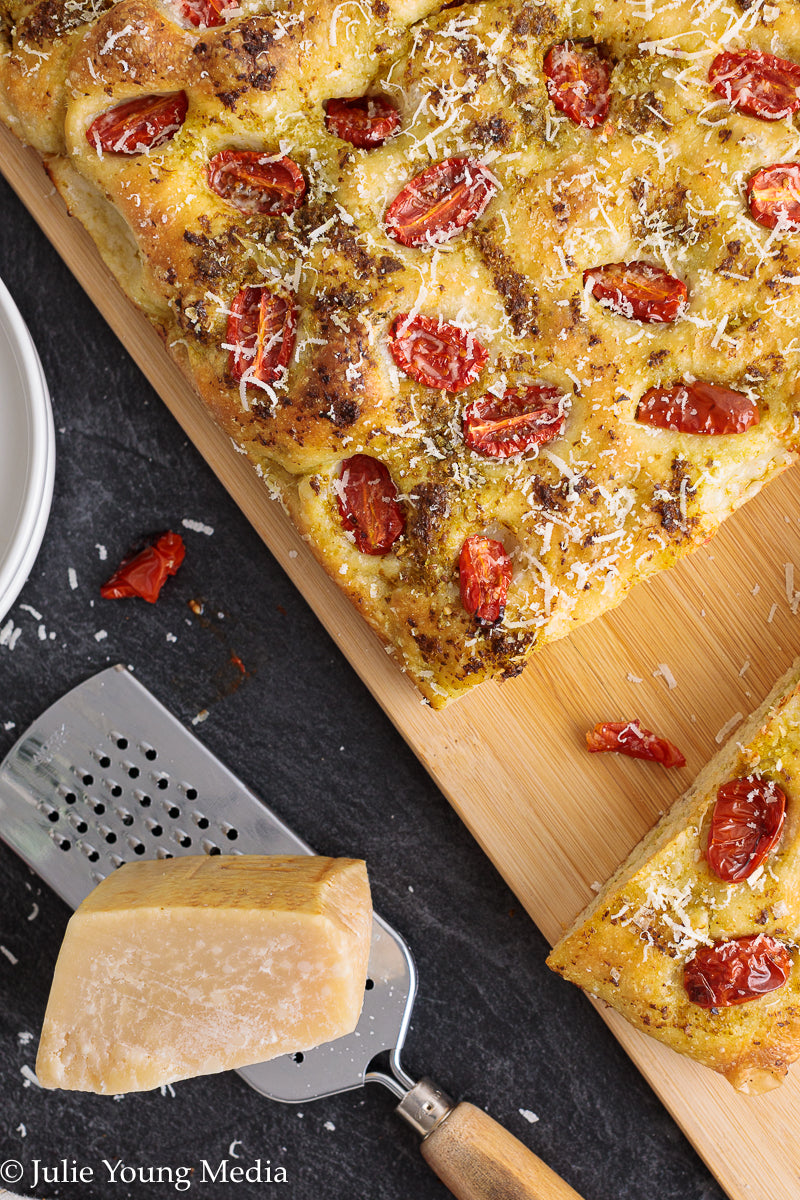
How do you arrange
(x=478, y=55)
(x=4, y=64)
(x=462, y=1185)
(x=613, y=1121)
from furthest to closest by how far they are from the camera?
(x=613, y=1121) < (x=462, y=1185) < (x=4, y=64) < (x=478, y=55)

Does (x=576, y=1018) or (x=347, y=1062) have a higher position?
(x=347, y=1062)

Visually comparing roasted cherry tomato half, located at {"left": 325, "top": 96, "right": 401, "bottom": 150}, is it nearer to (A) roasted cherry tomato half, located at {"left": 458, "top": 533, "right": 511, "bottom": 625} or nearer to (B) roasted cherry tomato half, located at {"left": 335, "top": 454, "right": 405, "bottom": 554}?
(B) roasted cherry tomato half, located at {"left": 335, "top": 454, "right": 405, "bottom": 554}

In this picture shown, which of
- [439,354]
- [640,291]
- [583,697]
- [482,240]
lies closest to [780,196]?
[640,291]

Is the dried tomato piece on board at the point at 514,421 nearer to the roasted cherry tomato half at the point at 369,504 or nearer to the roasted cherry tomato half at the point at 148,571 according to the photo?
the roasted cherry tomato half at the point at 369,504

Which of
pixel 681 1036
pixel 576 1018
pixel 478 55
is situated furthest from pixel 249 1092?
pixel 478 55

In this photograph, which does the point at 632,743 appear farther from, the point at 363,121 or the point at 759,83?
the point at 363,121

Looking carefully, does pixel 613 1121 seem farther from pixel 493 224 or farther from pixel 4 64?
pixel 4 64

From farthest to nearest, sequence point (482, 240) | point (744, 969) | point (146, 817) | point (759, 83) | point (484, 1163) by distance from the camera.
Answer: point (146, 817)
point (484, 1163)
point (744, 969)
point (482, 240)
point (759, 83)
